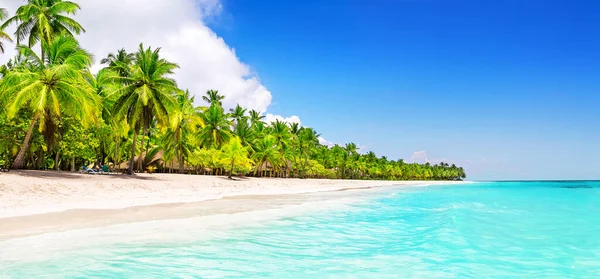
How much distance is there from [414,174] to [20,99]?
11936 cm

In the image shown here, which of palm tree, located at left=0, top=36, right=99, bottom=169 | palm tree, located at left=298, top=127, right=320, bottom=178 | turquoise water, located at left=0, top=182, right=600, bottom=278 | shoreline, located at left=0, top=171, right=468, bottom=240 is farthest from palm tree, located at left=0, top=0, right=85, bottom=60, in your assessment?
palm tree, located at left=298, top=127, right=320, bottom=178

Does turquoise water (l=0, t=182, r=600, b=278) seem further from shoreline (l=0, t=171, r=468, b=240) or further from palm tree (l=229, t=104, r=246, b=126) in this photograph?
palm tree (l=229, t=104, r=246, b=126)

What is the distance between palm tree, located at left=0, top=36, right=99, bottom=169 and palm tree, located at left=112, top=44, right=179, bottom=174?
173 inches

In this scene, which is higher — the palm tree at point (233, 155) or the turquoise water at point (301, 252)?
the palm tree at point (233, 155)

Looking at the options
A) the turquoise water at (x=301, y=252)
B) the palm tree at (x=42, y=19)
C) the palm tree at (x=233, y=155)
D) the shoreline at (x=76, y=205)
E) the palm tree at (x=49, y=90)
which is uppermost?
the palm tree at (x=42, y=19)

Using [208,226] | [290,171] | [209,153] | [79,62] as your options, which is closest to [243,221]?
[208,226]

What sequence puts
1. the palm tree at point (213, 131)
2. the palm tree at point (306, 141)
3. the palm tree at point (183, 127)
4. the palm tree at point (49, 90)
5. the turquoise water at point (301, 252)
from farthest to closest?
the palm tree at point (306, 141), the palm tree at point (213, 131), the palm tree at point (183, 127), the palm tree at point (49, 90), the turquoise water at point (301, 252)

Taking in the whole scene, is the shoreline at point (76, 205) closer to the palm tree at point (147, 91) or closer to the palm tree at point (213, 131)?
the palm tree at point (147, 91)

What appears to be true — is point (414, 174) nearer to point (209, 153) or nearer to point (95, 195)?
point (209, 153)

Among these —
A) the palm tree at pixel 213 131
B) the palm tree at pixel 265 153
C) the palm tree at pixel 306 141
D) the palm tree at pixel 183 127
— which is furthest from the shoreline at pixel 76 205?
the palm tree at pixel 306 141

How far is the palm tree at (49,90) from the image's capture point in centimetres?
2052

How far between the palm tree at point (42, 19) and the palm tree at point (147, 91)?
712 cm

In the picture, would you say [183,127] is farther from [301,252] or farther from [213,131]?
[301,252]

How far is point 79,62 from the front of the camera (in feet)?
77.1
